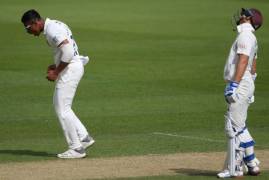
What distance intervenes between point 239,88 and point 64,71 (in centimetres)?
310

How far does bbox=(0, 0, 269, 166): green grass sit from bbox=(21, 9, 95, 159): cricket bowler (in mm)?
441

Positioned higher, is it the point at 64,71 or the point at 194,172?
the point at 64,71

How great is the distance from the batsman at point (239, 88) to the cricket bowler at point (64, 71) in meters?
2.73

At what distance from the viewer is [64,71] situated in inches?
583

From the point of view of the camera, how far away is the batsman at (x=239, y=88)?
12.7 m

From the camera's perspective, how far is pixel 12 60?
3064 centimetres

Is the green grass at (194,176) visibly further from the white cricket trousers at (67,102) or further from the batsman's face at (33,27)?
the batsman's face at (33,27)

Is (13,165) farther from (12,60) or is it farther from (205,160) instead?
(12,60)

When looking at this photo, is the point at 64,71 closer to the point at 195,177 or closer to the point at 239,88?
the point at 195,177

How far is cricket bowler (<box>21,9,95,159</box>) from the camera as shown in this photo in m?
14.7

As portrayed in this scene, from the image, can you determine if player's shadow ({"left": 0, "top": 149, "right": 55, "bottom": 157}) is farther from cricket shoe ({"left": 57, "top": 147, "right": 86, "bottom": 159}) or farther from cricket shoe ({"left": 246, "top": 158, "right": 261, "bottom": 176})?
cricket shoe ({"left": 246, "top": 158, "right": 261, "bottom": 176})

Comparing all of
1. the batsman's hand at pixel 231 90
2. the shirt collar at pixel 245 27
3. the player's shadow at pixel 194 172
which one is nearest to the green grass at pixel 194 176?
the player's shadow at pixel 194 172

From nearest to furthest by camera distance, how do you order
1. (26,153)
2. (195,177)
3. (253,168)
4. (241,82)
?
(241,82) < (195,177) < (253,168) < (26,153)

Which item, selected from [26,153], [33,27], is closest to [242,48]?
[33,27]
